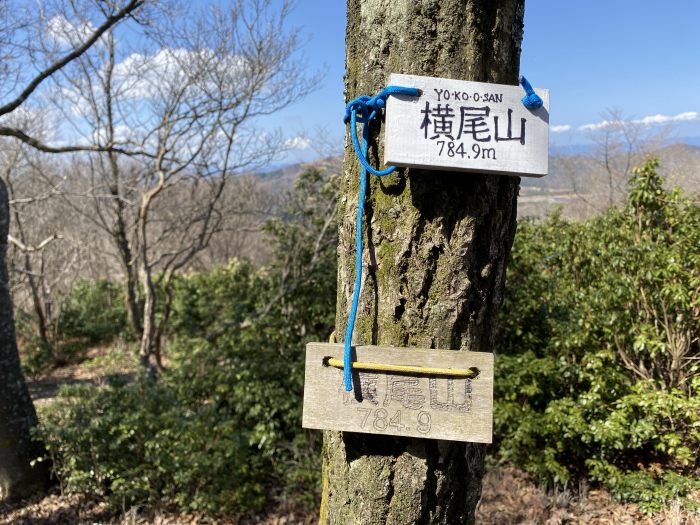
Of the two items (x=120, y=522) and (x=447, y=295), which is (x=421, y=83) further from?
(x=120, y=522)

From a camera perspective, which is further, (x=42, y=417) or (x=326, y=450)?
(x=42, y=417)

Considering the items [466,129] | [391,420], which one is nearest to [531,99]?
[466,129]

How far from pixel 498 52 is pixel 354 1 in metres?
0.36

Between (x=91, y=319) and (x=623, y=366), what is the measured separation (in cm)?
910

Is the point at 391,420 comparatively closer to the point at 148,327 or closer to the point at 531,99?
the point at 531,99

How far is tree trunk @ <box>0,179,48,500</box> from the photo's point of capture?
152 inches

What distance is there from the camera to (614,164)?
1494cm

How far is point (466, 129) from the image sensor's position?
1057 mm

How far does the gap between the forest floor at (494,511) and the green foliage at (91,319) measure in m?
5.65

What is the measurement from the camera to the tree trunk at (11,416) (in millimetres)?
3859

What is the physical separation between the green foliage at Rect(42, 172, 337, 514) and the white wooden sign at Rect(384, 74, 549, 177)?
3248 millimetres

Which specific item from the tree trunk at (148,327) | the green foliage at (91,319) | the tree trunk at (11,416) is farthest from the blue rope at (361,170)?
the green foliage at (91,319)

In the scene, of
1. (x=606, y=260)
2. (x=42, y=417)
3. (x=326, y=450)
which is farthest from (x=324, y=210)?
(x=326, y=450)

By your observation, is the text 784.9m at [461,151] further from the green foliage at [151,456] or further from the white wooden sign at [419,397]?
the green foliage at [151,456]
